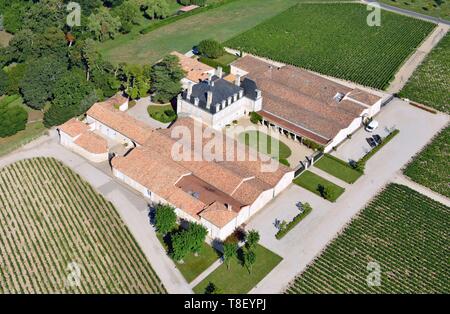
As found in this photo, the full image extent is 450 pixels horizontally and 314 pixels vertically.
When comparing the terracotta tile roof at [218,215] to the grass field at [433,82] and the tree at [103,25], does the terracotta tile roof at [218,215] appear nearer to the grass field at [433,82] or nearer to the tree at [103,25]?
the grass field at [433,82]

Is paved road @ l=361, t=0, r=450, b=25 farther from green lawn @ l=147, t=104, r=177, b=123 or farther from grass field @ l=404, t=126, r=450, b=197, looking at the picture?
green lawn @ l=147, t=104, r=177, b=123

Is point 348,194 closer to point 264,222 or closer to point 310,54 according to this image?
point 264,222

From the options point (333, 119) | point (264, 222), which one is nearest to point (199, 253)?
point (264, 222)

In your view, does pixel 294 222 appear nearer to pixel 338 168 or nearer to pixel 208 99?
pixel 338 168

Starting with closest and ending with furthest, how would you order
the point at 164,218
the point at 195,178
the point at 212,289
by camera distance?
the point at 212,289, the point at 164,218, the point at 195,178

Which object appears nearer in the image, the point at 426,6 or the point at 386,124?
the point at 386,124

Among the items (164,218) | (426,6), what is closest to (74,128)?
(164,218)
